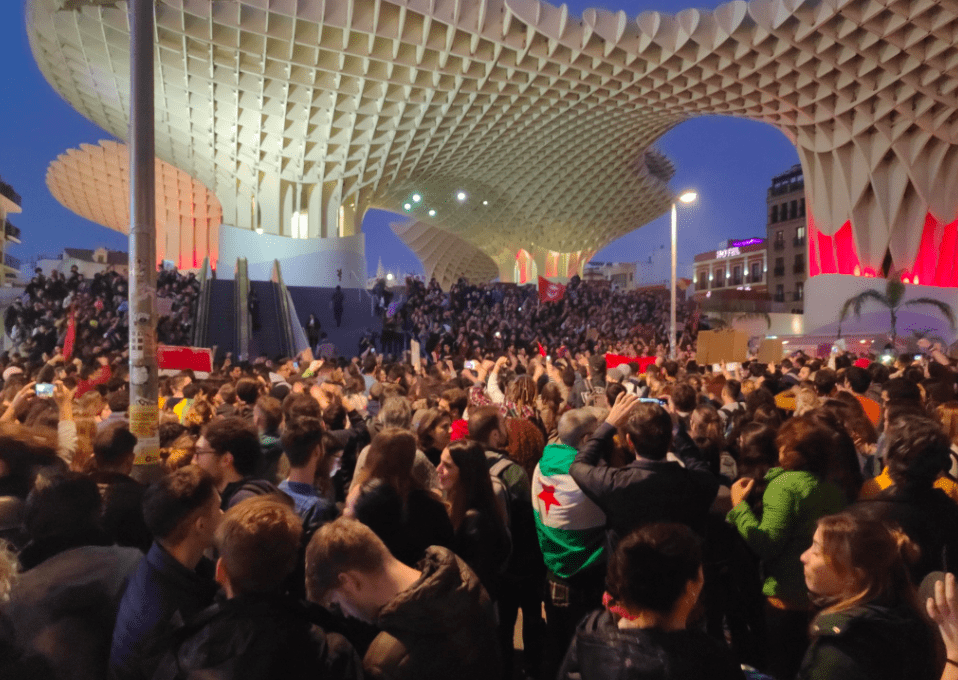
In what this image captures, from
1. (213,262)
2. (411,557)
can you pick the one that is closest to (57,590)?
(411,557)

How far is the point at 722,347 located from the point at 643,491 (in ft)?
32.6

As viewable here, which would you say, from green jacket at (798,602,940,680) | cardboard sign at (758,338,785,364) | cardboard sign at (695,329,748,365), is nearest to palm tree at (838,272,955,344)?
cardboard sign at (758,338,785,364)

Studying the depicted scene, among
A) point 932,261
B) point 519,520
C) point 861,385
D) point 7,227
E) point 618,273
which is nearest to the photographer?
point 519,520

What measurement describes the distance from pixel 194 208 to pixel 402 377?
47.9 m

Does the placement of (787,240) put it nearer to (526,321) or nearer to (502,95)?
(502,95)

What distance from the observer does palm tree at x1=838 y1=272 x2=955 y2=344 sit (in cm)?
2972

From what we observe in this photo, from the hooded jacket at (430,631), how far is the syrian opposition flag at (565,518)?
5.05ft

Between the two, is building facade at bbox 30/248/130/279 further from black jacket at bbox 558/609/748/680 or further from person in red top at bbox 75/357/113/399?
black jacket at bbox 558/609/748/680

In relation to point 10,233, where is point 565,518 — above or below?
below

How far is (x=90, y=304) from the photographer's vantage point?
1966cm

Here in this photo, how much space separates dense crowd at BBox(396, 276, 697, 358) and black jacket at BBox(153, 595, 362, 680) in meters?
18.3

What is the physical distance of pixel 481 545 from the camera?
3.27 m

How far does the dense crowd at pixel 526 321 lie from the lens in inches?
944

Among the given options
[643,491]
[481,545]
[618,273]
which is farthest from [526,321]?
[618,273]
